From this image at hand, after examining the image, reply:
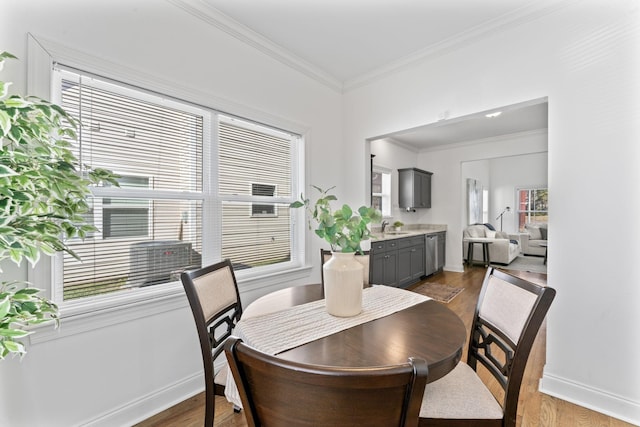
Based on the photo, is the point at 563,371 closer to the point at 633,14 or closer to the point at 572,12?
the point at 633,14

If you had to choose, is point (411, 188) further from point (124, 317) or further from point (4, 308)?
point (4, 308)

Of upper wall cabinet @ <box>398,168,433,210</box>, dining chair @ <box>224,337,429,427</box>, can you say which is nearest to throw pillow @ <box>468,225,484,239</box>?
upper wall cabinet @ <box>398,168,433,210</box>

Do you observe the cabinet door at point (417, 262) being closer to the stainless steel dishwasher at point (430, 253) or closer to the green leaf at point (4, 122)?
the stainless steel dishwasher at point (430, 253)

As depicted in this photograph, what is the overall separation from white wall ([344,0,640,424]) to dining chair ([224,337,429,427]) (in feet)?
6.90

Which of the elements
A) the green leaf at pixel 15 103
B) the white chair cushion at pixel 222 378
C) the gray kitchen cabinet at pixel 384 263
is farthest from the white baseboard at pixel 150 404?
the gray kitchen cabinet at pixel 384 263

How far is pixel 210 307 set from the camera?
1516 mm

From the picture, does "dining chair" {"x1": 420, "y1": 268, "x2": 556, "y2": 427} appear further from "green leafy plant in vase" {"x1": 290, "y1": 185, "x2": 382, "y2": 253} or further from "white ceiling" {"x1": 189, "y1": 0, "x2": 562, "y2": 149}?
"white ceiling" {"x1": 189, "y1": 0, "x2": 562, "y2": 149}

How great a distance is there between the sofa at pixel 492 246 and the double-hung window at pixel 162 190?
5.47 m

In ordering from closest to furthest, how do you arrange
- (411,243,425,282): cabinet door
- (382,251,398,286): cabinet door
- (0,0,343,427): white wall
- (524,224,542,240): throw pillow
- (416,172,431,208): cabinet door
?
(0,0,343,427): white wall
(382,251,398,286): cabinet door
(411,243,425,282): cabinet door
(416,172,431,208): cabinet door
(524,224,542,240): throw pillow

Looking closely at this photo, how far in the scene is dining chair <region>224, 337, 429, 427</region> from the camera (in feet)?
1.85

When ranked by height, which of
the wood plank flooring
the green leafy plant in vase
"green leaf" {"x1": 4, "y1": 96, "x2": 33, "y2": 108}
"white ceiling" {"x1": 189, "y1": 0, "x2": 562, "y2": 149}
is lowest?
the wood plank flooring

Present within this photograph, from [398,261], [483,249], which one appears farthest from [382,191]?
[483,249]

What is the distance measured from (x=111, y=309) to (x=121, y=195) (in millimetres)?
682

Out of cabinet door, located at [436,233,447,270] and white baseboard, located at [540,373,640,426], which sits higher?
cabinet door, located at [436,233,447,270]
